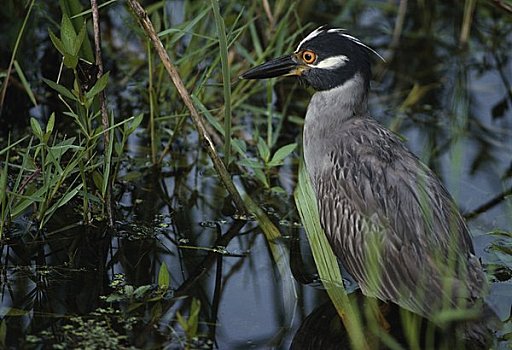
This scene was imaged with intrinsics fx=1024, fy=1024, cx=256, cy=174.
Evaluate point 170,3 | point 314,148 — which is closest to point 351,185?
point 314,148

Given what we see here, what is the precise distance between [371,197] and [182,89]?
100 cm

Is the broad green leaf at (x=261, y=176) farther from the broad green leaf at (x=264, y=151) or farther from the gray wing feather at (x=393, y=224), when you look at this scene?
the gray wing feather at (x=393, y=224)

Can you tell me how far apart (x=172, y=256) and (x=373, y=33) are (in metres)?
3.30

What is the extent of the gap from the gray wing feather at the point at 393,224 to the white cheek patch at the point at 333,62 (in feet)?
1.05

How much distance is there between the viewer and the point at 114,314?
13.5ft

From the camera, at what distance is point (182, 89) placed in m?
4.67

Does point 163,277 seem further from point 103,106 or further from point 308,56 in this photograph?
point 308,56

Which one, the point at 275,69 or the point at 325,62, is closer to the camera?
the point at 325,62

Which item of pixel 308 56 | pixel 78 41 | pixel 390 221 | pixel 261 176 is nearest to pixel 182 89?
pixel 78 41

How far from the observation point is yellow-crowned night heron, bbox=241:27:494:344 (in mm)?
4160

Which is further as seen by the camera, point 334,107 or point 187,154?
point 187,154

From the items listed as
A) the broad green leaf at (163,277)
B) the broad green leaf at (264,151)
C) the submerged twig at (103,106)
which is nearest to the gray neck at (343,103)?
the broad green leaf at (264,151)

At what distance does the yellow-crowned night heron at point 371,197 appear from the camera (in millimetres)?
4160

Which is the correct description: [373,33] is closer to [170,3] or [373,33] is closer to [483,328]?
[170,3]
